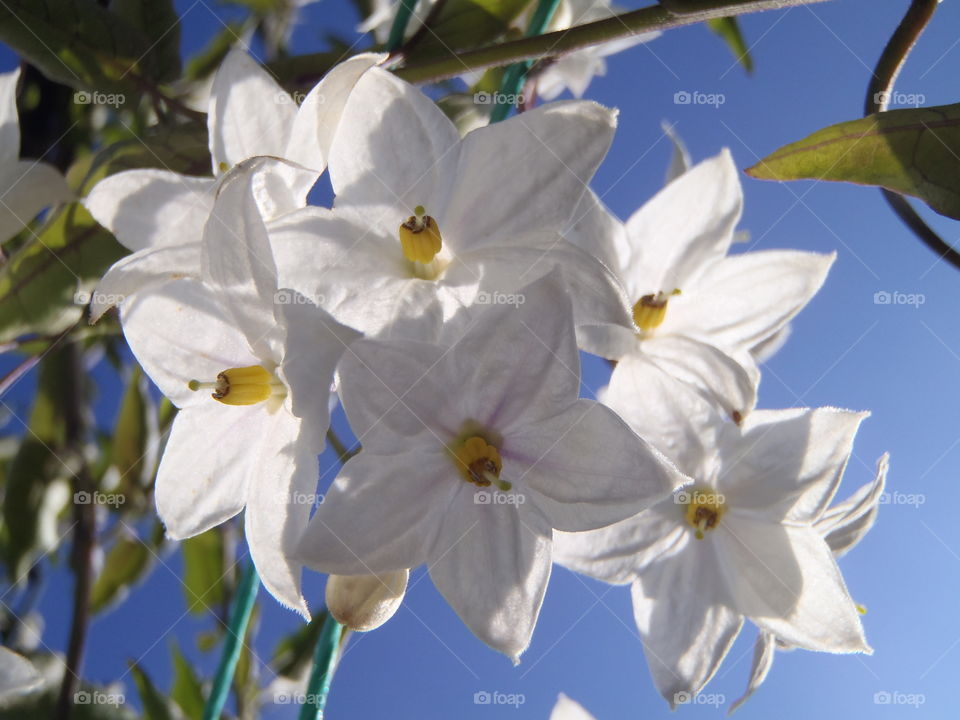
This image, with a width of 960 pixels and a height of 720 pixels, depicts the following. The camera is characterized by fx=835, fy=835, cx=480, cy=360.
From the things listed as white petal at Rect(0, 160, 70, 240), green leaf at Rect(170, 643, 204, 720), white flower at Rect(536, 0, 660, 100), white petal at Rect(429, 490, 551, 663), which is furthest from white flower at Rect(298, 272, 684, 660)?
green leaf at Rect(170, 643, 204, 720)

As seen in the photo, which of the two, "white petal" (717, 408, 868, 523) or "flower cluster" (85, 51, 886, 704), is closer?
"flower cluster" (85, 51, 886, 704)

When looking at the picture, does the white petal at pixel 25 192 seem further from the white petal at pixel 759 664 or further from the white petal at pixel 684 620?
the white petal at pixel 759 664

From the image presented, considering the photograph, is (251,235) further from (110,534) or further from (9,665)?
(110,534)

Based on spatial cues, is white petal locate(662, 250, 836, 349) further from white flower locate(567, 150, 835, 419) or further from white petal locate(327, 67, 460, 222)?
white petal locate(327, 67, 460, 222)

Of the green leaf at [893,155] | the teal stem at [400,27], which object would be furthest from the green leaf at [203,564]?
the green leaf at [893,155]

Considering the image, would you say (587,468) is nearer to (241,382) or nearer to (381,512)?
(381,512)

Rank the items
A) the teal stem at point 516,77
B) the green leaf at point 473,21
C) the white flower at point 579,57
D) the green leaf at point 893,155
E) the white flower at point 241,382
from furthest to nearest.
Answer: the white flower at point 579,57 → the green leaf at point 473,21 → the teal stem at point 516,77 → the green leaf at point 893,155 → the white flower at point 241,382
